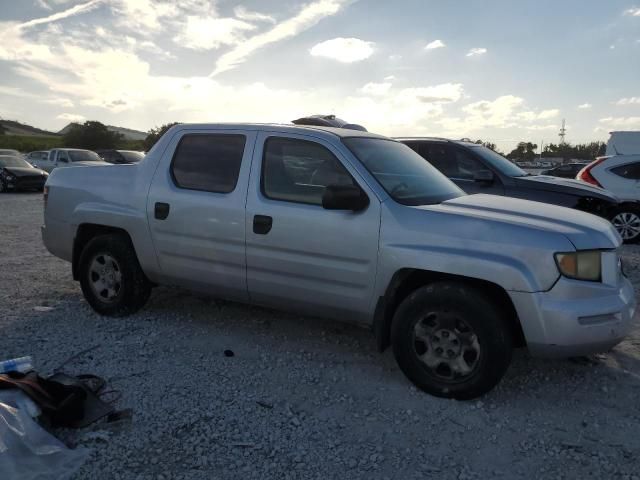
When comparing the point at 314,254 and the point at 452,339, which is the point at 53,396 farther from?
the point at 452,339

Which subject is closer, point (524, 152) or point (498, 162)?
point (498, 162)

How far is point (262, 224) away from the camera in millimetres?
4176

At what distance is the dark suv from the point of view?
7.73 meters

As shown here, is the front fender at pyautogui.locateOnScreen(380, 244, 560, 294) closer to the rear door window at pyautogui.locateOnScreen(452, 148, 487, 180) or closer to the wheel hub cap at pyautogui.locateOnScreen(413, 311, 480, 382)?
the wheel hub cap at pyautogui.locateOnScreen(413, 311, 480, 382)

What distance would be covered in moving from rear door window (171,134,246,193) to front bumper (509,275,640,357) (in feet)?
7.84

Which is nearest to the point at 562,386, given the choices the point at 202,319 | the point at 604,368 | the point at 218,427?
the point at 604,368

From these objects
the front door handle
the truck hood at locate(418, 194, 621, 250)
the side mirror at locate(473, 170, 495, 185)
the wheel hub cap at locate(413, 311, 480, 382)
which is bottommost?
the wheel hub cap at locate(413, 311, 480, 382)

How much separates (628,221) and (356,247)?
7.91m

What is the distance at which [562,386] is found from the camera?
3869 millimetres

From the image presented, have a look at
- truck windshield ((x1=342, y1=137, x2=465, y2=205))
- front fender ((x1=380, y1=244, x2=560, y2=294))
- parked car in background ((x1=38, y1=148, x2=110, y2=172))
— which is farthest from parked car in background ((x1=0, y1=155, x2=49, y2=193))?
front fender ((x1=380, y1=244, x2=560, y2=294))

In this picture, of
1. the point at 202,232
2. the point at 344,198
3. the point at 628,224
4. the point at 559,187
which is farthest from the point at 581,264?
the point at 628,224

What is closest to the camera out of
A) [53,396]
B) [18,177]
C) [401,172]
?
[53,396]

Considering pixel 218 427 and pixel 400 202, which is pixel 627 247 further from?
pixel 218 427

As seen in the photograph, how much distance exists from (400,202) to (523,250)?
2.98ft
